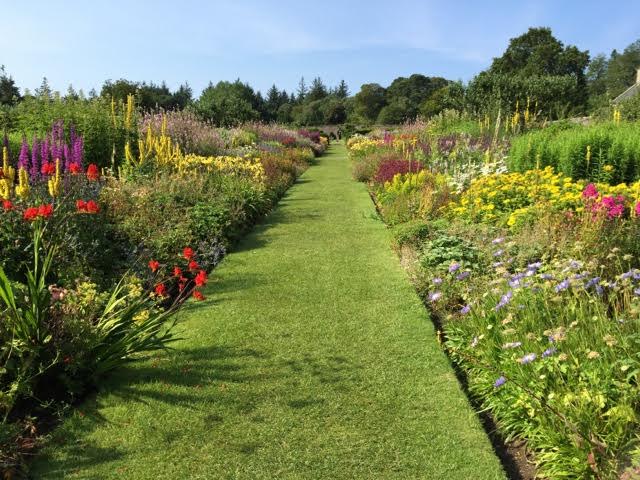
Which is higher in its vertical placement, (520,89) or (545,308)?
(520,89)

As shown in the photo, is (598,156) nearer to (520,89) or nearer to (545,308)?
(545,308)

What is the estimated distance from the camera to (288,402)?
3.39 metres

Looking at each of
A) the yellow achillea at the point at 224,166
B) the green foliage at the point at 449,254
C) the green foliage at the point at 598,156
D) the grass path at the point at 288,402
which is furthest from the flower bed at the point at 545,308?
the yellow achillea at the point at 224,166

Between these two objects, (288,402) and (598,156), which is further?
(598,156)

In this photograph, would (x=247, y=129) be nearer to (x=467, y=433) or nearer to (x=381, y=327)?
(x=381, y=327)

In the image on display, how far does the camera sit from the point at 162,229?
6387 millimetres

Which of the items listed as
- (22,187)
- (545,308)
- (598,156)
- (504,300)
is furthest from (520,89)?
(22,187)

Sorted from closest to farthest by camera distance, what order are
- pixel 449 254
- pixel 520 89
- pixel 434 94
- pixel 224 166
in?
1. pixel 449 254
2. pixel 224 166
3. pixel 520 89
4. pixel 434 94

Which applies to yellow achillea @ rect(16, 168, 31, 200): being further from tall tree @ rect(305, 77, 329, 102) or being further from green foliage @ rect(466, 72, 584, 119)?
tall tree @ rect(305, 77, 329, 102)

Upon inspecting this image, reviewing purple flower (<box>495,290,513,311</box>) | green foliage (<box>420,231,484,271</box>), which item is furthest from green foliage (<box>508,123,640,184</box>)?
purple flower (<box>495,290,513,311</box>)

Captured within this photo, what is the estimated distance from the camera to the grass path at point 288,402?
2805 millimetres

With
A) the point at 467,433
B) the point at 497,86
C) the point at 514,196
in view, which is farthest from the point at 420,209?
the point at 497,86

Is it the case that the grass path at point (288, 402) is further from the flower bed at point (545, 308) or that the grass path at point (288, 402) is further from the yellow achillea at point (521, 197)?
the yellow achillea at point (521, 197)

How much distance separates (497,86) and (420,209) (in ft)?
67.0
